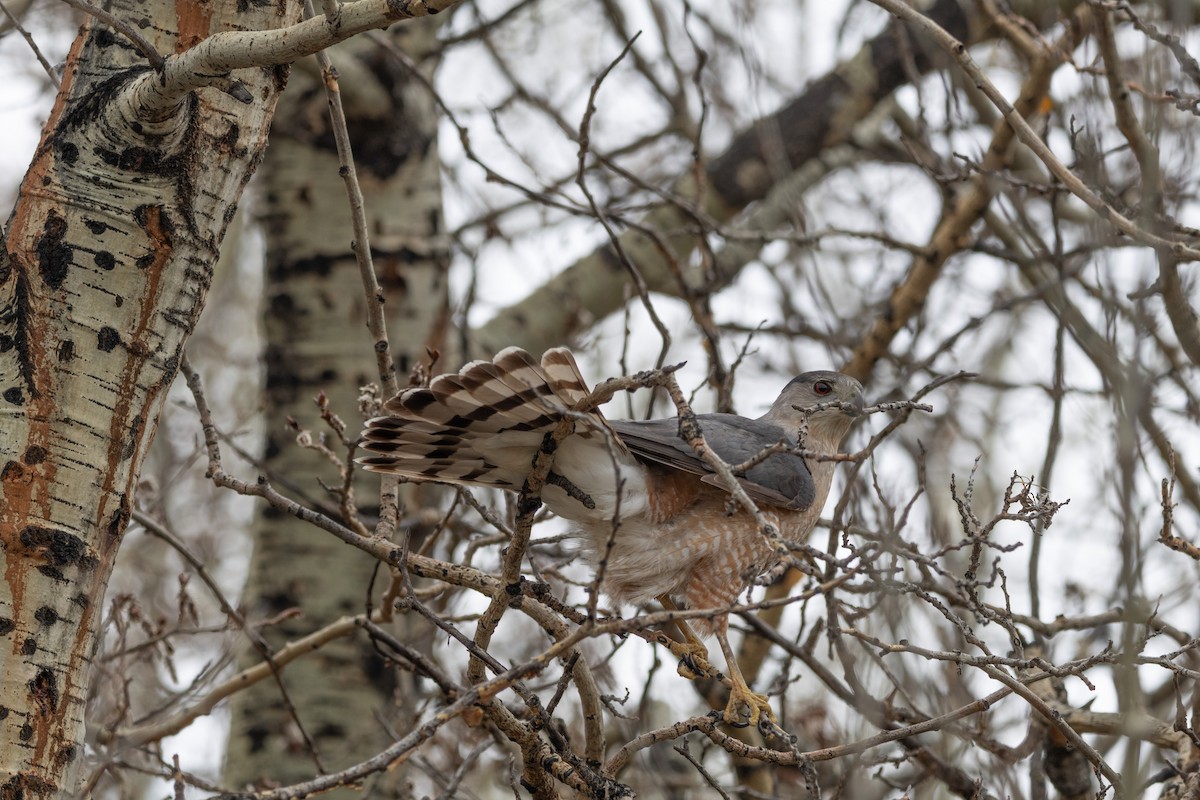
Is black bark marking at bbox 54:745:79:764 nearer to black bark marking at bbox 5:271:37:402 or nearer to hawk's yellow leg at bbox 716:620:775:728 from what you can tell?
black bark marking at bbox 5:271:37:402

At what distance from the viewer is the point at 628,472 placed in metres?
3.55

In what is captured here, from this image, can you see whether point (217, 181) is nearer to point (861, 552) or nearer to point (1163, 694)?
point (861, 552)

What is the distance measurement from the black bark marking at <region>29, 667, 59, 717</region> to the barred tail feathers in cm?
100

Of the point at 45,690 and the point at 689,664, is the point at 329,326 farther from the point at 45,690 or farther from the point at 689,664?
the point at 45,690

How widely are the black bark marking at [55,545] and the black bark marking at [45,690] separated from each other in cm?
21

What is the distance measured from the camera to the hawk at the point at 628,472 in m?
2.86

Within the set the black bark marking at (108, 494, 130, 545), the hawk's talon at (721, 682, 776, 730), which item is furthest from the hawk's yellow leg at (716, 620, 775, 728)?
the black bark marking at (108, 494, 130, 545)

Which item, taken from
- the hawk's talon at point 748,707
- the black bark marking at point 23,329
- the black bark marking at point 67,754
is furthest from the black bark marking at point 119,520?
the hawk's talon at point 748,707

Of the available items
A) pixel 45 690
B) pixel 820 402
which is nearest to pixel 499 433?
pixel 45 690

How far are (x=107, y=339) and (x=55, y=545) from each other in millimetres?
429

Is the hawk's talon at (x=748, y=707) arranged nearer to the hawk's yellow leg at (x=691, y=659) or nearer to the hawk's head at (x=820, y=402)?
the hawk's yellow leg at (x=691, y=659)

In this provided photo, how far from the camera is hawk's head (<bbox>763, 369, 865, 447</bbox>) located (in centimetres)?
439

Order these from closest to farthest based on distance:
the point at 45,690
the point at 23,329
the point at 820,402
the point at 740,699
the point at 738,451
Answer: the point at 45,690
the point at 23,329
the point at 740,699
the point at 738,451
the point at 820,402

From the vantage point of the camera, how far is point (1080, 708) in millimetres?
3498
